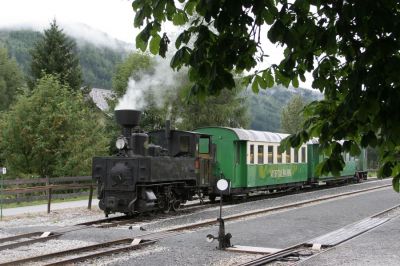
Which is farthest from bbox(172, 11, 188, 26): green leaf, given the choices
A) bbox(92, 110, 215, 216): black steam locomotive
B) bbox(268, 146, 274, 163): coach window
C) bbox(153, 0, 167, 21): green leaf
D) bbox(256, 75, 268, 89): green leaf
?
bbox(268, 146, 274, 163): coach window

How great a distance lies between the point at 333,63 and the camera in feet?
12.1

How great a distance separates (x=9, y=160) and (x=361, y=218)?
15.5m

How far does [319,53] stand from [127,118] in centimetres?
1035

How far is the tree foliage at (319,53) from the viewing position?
2.80 m

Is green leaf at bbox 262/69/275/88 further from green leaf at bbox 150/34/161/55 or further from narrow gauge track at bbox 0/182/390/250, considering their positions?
narrow gauge track at bbox 0/182/390/250

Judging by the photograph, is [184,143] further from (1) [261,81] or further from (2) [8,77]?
(2) [8,77]

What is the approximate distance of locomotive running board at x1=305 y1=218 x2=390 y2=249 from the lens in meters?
9.63

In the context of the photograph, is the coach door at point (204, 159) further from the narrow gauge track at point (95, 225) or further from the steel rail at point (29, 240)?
the steel rail at point (29, 240)

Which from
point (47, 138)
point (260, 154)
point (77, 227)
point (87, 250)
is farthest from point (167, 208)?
point (47, 138)

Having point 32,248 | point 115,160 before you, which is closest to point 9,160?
point 115,160

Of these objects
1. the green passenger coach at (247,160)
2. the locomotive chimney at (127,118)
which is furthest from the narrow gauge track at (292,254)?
the green passenger coach at (247,160)

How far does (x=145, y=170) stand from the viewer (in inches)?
524

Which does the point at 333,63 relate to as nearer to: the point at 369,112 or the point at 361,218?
the point at 369,112

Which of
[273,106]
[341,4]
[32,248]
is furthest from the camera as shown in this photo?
[273,106]
